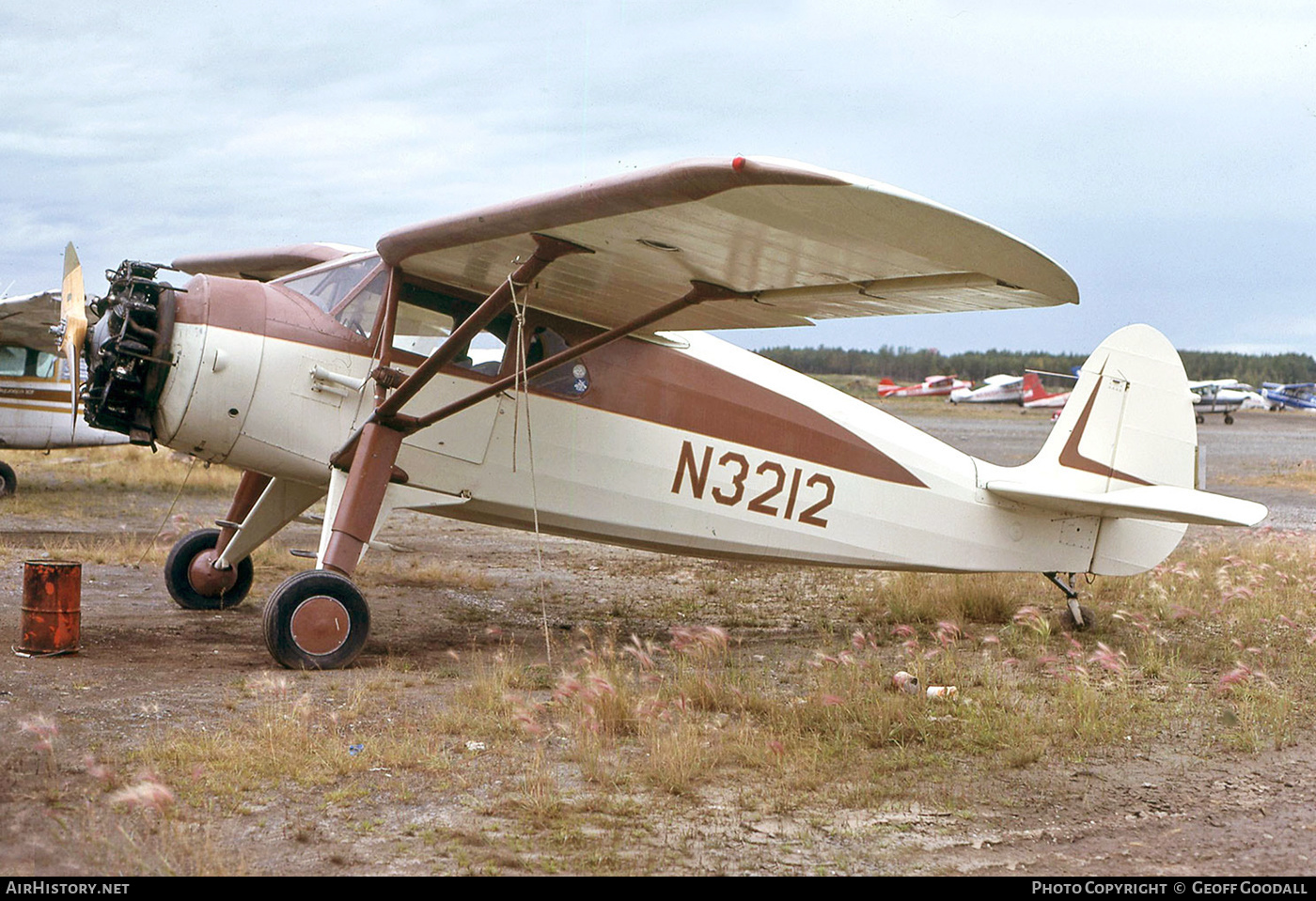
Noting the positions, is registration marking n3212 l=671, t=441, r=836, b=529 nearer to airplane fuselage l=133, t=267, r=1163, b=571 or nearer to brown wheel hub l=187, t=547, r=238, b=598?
airplane fuselage l=133, t=267, r=1163, b=571

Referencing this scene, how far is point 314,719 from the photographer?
575 centimetres

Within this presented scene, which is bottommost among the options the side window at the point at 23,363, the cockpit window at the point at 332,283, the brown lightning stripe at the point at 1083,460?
the side window at the point at 23,363

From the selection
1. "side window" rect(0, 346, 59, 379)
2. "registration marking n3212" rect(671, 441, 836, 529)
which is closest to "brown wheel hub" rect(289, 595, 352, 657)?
"registration marking n3212" rect(671, 441, 836, 529)

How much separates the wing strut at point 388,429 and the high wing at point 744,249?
33 cm

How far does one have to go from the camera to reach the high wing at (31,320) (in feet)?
57.9

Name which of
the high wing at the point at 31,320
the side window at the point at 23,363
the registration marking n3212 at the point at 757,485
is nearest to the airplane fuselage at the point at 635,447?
the registration marking n3212 at the point at 757,485

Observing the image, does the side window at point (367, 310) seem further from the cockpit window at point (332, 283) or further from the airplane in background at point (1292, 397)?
the airplane in background at point (1292, 397)

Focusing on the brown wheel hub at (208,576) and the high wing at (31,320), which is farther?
the high wing at (31,320)

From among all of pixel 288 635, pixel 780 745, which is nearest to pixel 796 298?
pixel 780 745

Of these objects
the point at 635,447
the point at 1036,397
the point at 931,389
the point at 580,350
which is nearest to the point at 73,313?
the point at 580,350

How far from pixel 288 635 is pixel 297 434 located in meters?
1.50

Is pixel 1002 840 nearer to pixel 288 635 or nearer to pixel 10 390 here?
pixel 288 635

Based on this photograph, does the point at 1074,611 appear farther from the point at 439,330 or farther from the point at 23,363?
the point at 23,363

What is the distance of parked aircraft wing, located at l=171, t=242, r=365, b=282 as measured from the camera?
33.2 ft
